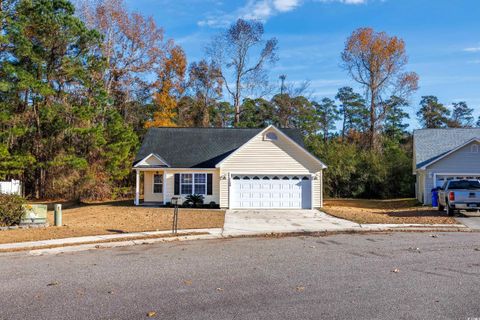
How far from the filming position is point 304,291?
7.55 m

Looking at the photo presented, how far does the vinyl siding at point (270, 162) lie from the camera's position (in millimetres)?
27141

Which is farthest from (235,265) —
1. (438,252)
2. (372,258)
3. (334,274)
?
(438,252)

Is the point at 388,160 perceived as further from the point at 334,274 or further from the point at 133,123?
the point at 334,274

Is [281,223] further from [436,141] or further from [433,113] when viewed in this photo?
[433,113]

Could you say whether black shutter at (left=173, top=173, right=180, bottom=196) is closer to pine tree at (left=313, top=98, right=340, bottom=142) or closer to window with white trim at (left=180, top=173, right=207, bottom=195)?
window with white trim at (left=180, top=173, right=207, bottom=195)

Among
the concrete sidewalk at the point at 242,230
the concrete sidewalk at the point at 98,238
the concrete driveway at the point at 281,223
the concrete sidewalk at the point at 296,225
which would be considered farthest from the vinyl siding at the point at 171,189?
the concrete sidewalk at the point at 98,238

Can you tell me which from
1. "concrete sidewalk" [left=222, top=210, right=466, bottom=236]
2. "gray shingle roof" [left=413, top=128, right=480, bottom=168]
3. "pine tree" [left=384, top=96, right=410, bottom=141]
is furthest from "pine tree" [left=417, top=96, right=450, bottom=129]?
"concrete sidewalk" [left=222, top=210, right=466, bottom=236]

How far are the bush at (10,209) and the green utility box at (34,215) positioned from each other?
16 cm

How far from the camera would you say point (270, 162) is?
2717 centimetres

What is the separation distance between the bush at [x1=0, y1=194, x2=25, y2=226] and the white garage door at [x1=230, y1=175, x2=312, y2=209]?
12316 millimetres

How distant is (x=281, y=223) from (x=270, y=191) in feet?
25.1

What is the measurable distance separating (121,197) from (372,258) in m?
29.9

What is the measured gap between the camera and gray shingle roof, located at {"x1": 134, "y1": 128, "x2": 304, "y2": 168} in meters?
29.3

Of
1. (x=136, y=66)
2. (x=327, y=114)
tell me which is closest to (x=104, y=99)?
(x=136, y=66)
